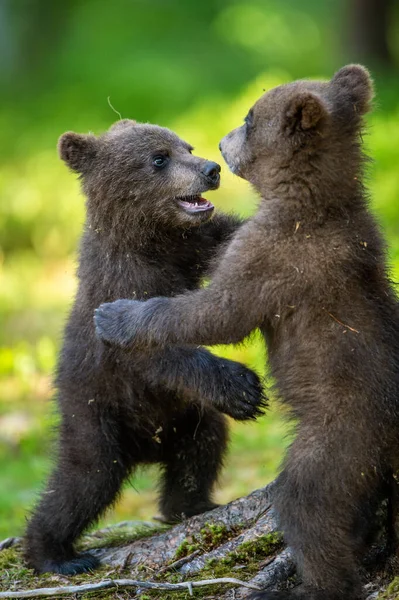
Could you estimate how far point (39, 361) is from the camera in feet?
39.0

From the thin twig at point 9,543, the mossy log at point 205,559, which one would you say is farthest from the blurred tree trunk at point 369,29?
the mossy log at point 205,559

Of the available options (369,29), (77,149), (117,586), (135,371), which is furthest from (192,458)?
(369,29)

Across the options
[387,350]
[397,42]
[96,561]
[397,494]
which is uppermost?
[397,42]

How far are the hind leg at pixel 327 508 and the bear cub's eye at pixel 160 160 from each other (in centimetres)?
238

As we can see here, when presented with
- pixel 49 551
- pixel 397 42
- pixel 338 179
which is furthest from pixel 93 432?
pixel 397 42

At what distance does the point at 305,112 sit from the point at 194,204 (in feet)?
5.06

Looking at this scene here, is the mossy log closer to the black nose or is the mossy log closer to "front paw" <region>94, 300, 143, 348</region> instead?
"front paw" <region>94, 300, 143, 348</region>

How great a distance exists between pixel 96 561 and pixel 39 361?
20.1 feet

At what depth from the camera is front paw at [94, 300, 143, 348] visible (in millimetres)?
5262

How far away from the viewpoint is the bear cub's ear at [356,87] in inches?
203

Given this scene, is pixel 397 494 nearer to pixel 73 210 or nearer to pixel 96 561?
pixel 96 561

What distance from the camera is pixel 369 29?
62.8ft

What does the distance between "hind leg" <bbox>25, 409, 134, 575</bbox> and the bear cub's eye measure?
160 centimetres

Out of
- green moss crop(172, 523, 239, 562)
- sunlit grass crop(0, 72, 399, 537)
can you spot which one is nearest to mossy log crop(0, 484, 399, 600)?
green moss crop(172, 523, 239, 562)
